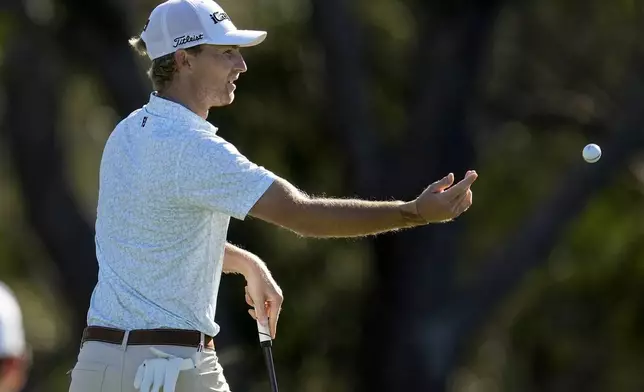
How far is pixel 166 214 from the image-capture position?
4.80 meters

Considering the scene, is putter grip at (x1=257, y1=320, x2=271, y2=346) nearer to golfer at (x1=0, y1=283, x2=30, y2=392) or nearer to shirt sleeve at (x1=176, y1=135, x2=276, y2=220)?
shirt sleeve at (x1=176, y1=135, x2=276, y2=220)

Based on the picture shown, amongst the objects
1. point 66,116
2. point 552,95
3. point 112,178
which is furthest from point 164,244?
point 66,116

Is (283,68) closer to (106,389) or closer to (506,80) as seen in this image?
(506,80)

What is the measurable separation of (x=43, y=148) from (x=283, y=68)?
2793 mm

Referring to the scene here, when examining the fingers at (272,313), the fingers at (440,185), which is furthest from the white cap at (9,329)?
the fingers at (440,185)

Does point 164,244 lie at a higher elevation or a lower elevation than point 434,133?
lower

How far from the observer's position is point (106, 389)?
484 cm

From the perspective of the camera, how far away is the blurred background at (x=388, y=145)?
1459cm

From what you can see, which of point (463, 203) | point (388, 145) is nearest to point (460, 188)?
point (463, 203)

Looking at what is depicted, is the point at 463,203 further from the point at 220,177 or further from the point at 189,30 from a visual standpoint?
the point at 189,30

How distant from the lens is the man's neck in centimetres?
498

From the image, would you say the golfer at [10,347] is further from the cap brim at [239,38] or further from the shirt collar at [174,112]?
the cap brim at [239,38]

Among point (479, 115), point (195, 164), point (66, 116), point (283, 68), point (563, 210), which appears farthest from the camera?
point (66, 116)

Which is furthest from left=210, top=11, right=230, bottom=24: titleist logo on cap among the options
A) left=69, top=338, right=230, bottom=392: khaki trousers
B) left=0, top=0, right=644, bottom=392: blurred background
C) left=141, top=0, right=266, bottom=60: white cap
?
left=0, top=0, right=644, bottom=392: blurred background
